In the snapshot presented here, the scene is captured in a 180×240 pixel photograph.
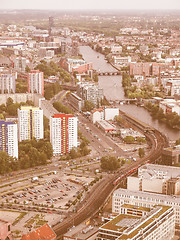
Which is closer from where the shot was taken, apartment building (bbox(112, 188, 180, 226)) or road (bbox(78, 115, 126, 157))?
apartment building (bbox(112, 188, 180, 226))

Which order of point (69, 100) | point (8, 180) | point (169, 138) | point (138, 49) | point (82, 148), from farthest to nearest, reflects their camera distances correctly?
point (138, 49) < point (69, 100) < point (169, 138) < point (82, 148) < point (8, 180)

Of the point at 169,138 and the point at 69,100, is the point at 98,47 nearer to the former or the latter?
the point at 69,100

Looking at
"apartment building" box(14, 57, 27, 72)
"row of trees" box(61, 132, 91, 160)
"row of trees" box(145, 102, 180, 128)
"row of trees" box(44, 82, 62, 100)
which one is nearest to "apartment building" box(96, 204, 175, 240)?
"row of trees" box(61, 132, 91, 160)

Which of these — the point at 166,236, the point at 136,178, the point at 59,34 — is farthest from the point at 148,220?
the point at 59,34

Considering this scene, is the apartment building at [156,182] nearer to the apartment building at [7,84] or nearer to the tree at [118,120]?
the tree at [118,120]

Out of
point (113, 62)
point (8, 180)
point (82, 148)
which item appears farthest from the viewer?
point (113, 62)

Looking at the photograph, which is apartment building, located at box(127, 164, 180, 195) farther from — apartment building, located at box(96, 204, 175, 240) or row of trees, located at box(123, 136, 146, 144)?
row of trees, located at box(123, 136, 146, 144)

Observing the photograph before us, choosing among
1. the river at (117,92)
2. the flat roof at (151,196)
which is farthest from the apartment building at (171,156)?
the flat roof at (151,196)
